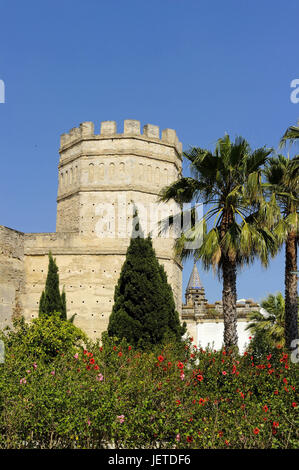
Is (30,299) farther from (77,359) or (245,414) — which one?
(245,414)

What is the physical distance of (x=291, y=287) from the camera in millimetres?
13609

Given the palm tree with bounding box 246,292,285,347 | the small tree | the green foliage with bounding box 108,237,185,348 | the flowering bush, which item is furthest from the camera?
the small tree

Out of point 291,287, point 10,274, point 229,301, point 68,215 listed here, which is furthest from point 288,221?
point 68,215

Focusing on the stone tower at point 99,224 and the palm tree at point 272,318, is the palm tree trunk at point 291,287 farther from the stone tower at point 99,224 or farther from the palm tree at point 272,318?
the stone tower at point 99,224

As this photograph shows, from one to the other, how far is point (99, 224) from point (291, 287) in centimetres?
1265

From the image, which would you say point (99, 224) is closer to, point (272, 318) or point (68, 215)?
point (68, 215)

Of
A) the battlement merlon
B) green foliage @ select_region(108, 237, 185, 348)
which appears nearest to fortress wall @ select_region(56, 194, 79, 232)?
the battlement merlon

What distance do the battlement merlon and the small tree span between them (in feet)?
21.3

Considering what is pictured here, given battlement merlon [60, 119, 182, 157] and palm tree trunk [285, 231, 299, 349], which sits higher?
battlement merlon [60, 119, 182, 157]

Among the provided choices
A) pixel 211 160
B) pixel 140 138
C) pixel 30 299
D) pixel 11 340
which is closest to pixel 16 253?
pixel 30 299

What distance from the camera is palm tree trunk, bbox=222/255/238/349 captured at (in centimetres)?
1207

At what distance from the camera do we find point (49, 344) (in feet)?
54.7

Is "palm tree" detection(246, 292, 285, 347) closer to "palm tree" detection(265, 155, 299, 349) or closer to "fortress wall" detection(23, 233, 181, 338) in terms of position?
"fortress wall" detection(23, 233, 181, 338)

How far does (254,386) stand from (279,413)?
5.34 ft
